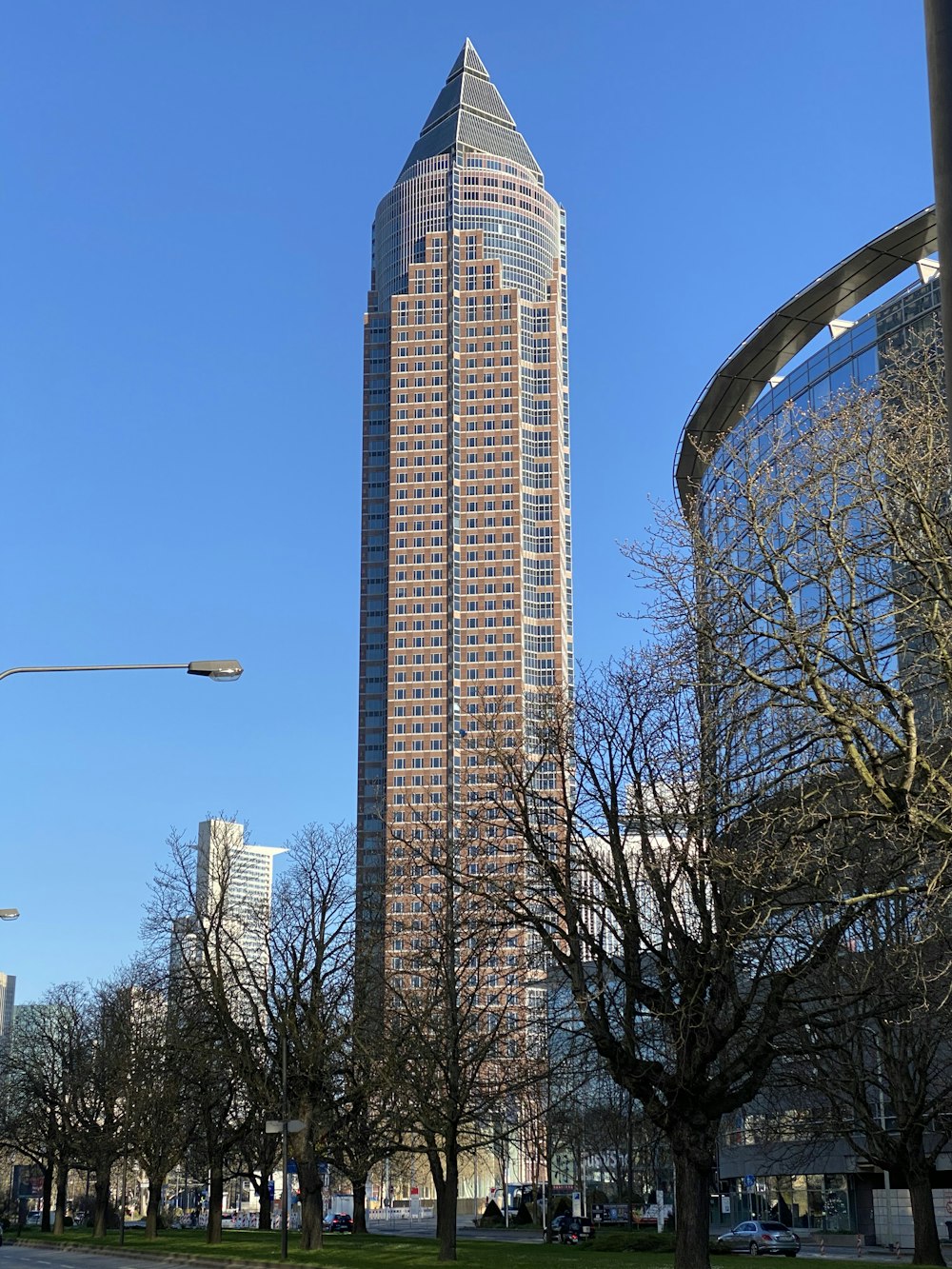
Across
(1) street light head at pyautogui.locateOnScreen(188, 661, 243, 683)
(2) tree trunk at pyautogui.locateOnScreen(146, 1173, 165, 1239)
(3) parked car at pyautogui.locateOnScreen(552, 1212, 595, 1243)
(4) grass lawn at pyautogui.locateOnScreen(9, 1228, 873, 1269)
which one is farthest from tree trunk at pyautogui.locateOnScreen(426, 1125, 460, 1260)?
(3) parked car at pyautogui.locateOnScreen(552, 1212, 595, 1243)

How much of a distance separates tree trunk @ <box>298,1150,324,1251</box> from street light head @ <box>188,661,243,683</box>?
29510mm

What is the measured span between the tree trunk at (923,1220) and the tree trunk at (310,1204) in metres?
18.2

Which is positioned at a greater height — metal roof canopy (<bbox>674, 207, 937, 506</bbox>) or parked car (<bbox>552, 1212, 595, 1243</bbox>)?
metal roof canopy (<bbox>674, 207, 937, 506</bbox>)

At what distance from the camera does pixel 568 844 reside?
90.6ft

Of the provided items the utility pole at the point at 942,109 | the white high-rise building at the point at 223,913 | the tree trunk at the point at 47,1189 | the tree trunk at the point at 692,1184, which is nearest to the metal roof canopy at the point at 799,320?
the white high-rise building at the point at 223,913

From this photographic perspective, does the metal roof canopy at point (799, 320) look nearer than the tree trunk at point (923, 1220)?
No

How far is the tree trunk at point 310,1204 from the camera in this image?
44.7 metres

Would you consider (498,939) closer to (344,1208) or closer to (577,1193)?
(577,1193)

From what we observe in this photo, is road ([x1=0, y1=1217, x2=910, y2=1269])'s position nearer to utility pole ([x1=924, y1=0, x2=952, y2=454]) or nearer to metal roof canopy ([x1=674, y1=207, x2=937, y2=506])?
metal roof canopy ([x1=674, y1=207, x2=937, y2=506])

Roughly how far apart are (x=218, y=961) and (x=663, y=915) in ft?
82.5

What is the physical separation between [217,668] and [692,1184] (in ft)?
44.9

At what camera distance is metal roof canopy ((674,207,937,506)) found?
5588cm

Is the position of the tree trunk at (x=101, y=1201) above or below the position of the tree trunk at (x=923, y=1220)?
below

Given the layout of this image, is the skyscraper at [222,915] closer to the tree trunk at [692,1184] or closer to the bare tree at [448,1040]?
the bare tree at [448,1040]
